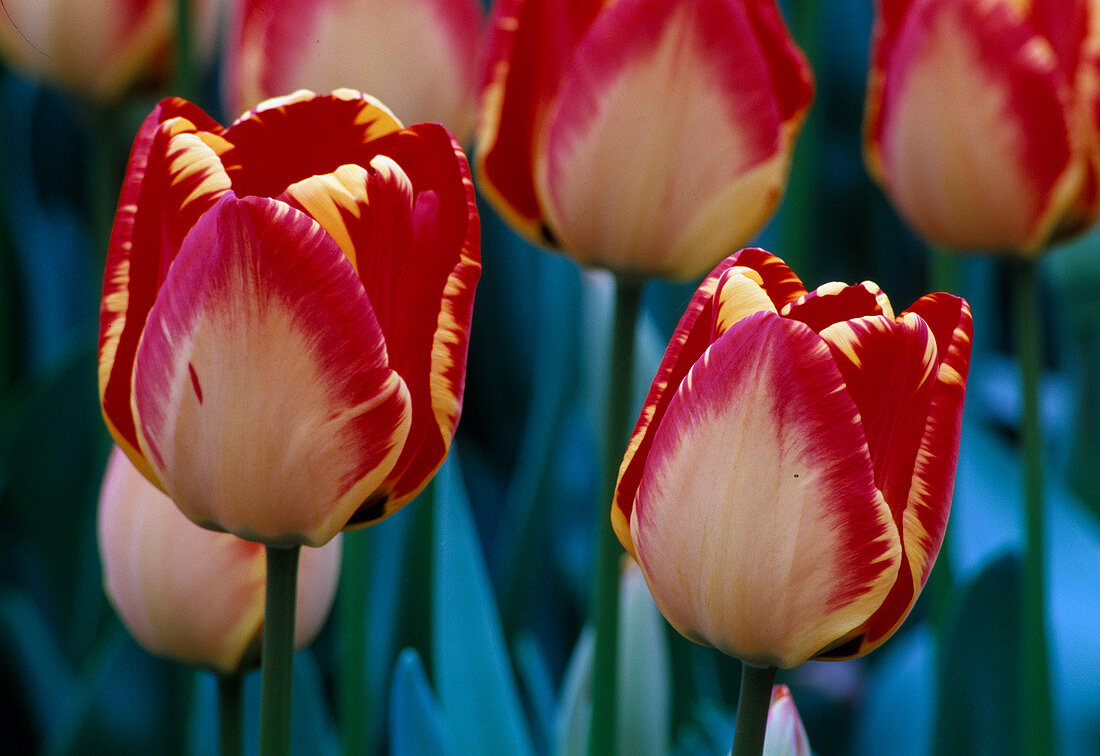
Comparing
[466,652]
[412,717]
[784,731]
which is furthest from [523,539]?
[784,731]

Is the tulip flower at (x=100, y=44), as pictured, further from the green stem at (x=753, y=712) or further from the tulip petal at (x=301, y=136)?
the green stem at (x=753, y=712)

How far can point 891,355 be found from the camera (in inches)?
11.6

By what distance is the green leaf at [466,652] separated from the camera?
0.62m

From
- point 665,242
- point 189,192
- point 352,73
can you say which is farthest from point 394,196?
point 352,73

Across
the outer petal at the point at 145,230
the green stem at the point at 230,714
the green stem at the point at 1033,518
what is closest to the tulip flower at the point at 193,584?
the green stem at the point at 230,714

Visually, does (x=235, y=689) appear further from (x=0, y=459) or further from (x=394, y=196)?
(x=0, y=459)

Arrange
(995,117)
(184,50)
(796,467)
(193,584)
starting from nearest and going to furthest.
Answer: (796,467)
(193,584)
(995,117)
(184,50)

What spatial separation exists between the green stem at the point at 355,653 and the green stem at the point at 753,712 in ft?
0.99

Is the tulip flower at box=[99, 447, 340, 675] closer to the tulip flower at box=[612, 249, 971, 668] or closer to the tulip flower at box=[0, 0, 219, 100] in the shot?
the tulip flower at box=[612, 249, 971, 668]

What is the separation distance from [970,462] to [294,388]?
796 millimetres

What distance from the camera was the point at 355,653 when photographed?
587 mm

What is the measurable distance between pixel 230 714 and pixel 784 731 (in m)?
0.19

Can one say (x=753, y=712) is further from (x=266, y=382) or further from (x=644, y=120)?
(x=644, y=120)

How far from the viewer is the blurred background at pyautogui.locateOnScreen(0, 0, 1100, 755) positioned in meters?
0.65
